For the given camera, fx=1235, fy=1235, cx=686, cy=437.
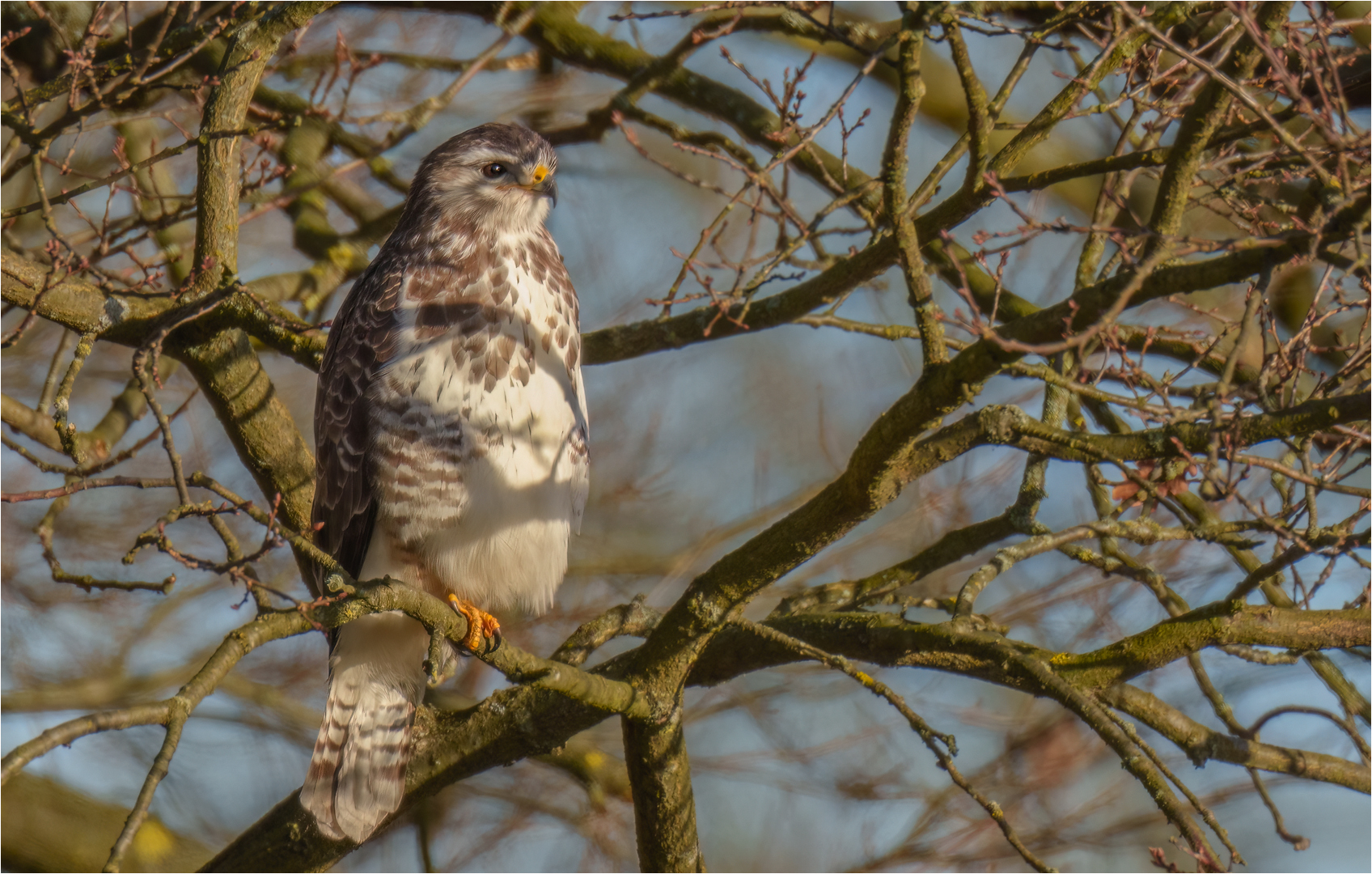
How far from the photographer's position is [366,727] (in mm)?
4215

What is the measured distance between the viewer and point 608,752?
5754 mm

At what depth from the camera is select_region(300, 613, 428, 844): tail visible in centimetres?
401

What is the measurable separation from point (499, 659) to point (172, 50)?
236 centimetres

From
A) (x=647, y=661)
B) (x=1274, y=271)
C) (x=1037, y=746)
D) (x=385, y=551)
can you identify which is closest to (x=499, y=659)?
(x=647, y=661)

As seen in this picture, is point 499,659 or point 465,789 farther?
point 465,789

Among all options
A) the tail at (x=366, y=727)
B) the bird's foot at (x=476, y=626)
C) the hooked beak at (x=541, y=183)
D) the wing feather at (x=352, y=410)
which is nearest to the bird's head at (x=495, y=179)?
the hooked beak at (x=541, y=183)

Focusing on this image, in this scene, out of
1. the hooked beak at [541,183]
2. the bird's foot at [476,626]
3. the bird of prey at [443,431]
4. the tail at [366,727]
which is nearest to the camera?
the bird's foot at [476,626]

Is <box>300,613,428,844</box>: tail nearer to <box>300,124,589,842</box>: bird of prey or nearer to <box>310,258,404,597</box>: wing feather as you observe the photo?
<box>300,124,589,842</box>: bird of prey

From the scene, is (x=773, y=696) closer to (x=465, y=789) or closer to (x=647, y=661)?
(x=465, y=789)

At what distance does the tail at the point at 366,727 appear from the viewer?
401cm

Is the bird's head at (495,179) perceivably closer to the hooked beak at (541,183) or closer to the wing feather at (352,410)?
the hooked beak at (541,183)

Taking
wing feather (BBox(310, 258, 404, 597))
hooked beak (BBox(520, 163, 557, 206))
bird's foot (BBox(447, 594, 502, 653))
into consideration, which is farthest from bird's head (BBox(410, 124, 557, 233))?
bird's foot (BBox(447, 594, 502, 653))

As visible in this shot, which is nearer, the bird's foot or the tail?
the bird's foot

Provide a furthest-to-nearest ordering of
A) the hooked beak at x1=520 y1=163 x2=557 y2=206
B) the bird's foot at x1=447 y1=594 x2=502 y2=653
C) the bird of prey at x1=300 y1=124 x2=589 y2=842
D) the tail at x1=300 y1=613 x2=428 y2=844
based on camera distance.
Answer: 1. the hooked beak at x1=520 y1=163 x2=557 y2=206
2. the tail at x1=300 y1=613 x2=428 y2=844
3. the bird of prey at x1=300 y1=124 x2=589 y2=842
4. the bird's foot at x1=447 y1=594 x2=502 y2=653
